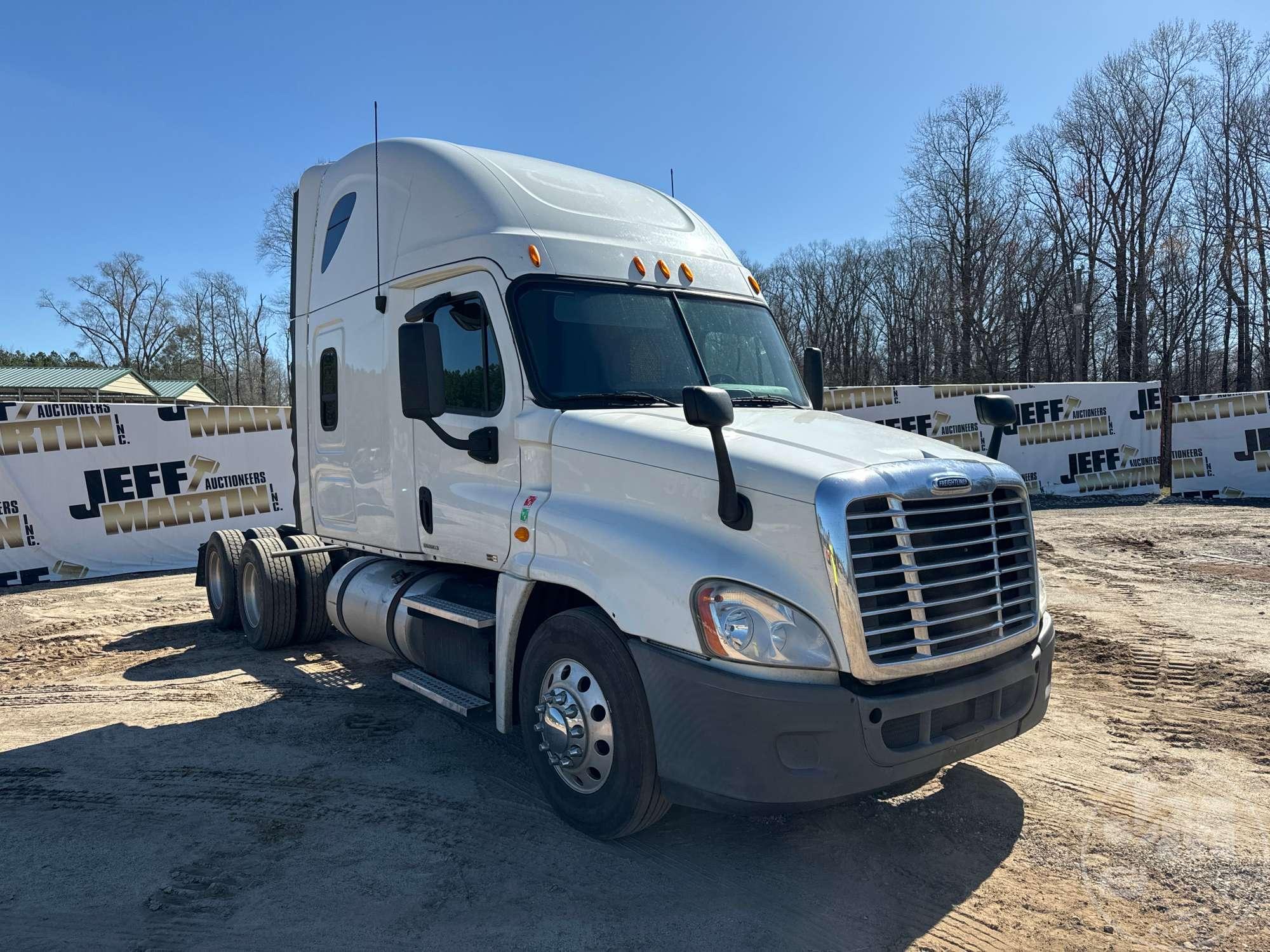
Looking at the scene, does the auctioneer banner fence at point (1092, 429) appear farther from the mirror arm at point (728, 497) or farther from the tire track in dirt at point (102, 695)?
the mirror arm at point (728, 497)

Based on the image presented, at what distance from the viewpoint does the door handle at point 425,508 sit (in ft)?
16.8

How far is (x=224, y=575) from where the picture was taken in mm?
8133

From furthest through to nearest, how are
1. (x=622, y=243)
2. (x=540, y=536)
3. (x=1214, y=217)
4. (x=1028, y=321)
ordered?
1. (x=1028, y=321)
2. (x=1214, y=217)
3. (x=622, y=243)
4. (x=540, y=536)

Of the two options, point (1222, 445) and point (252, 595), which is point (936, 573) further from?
point (1222, 445)

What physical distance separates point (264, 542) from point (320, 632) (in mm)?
981

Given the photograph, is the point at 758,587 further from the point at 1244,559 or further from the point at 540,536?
the point at 1244,559

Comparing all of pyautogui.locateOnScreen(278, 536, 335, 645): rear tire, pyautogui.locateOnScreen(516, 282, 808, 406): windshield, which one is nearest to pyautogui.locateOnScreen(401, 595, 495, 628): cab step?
pyautogui.locateOnScreen(516, 282, 808, 406): windshield

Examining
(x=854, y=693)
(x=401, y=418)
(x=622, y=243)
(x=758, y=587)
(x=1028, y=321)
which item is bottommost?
(x=854, y=693)

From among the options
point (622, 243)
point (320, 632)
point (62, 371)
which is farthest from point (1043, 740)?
point (62, 371)

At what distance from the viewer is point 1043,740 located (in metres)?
5.03

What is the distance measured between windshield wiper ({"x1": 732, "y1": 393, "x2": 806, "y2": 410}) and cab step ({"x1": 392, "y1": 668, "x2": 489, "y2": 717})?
7.12 ft

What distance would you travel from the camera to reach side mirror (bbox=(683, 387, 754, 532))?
329 centimetres

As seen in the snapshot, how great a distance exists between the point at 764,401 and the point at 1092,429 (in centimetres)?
1748

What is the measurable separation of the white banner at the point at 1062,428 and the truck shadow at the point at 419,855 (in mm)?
15522
